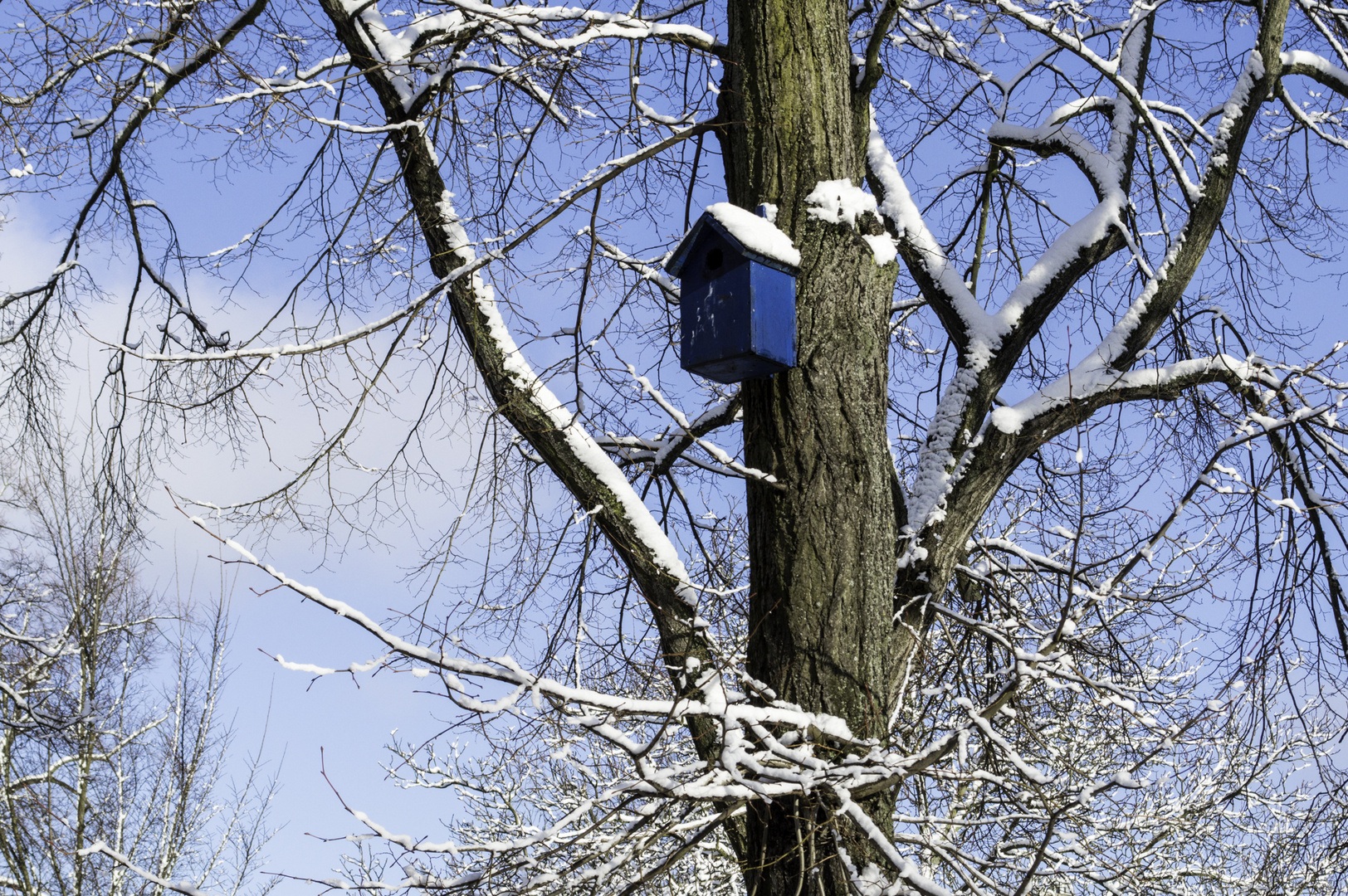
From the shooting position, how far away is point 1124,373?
3945 millimetres

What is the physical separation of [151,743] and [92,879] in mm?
1596

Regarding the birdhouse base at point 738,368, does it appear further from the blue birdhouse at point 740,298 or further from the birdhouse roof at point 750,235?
the birdhouse roof at point 750,235

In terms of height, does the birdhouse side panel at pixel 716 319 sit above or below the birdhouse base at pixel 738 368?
above

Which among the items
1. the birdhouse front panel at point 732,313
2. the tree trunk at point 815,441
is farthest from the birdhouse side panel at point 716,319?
the tree trunk at point 815,441

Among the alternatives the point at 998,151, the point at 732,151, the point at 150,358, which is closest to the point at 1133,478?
the point at 998,151

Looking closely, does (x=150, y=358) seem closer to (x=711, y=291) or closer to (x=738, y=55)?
(x=711, y=291)

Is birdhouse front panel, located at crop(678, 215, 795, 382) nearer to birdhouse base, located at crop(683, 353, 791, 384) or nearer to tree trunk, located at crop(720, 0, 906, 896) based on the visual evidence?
birdhouse base, located at crop(683, 353, 791, 384)

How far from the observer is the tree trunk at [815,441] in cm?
→ 311

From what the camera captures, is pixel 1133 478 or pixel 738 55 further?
pixel 1133 478

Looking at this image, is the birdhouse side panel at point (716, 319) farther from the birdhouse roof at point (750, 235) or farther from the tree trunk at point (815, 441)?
the tree trunk at point (815, 441)

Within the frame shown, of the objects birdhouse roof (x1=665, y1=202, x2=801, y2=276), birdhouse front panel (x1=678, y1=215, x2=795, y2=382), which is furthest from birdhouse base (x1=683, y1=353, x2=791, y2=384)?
birdhouse roof (x1=665, y1=202, x2=801, y2=276)

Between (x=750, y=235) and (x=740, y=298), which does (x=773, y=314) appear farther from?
(x=750, y=235)

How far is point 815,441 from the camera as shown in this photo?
10.7 feet

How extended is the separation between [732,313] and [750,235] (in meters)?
0.25
